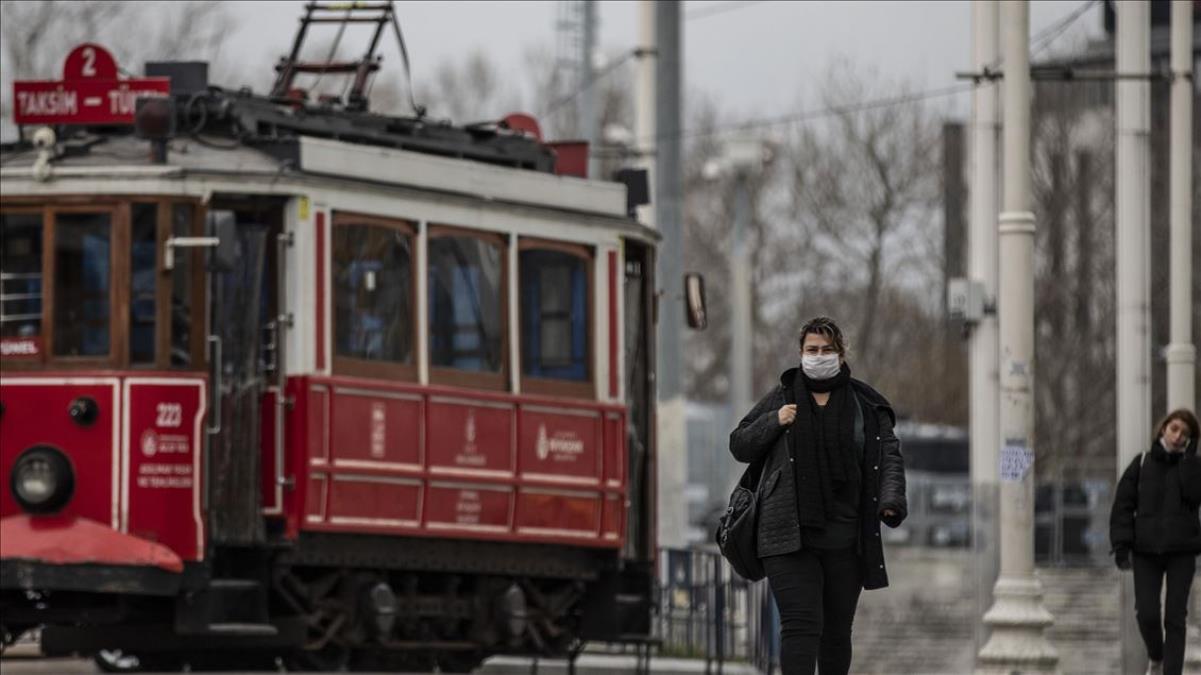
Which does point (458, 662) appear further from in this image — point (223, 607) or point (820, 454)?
point (820, 454)

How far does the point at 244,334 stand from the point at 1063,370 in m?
42.1

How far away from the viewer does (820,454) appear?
1255 centimetres

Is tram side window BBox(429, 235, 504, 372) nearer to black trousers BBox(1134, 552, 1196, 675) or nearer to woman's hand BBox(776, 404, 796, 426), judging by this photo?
black trousers BBox(1134, 552, 1196, 675)

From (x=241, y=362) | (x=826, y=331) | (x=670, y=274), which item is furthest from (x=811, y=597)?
(x=670, y=274)

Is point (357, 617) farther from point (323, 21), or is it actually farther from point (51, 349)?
point (323, 21)

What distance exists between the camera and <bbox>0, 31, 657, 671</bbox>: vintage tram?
18.0 meters

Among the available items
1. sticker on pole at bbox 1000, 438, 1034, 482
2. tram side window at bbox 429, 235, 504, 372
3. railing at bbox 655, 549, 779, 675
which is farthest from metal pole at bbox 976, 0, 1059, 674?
tram side window at bbox 429, 235, 504, 372

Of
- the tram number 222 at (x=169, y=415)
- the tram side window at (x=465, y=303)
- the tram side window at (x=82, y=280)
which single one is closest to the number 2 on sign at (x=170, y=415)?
the tram number 222 at (x=169, y=415)

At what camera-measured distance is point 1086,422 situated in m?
60.4

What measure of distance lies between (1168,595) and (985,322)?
7708mm

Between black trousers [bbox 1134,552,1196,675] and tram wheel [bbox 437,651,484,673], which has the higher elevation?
black trousers [bbox 1134,552,1196,675]

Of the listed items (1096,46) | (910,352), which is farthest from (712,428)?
(1096,46)

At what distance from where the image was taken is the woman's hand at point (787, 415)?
40.9ft

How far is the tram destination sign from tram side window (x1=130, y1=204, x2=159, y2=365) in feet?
2.24
